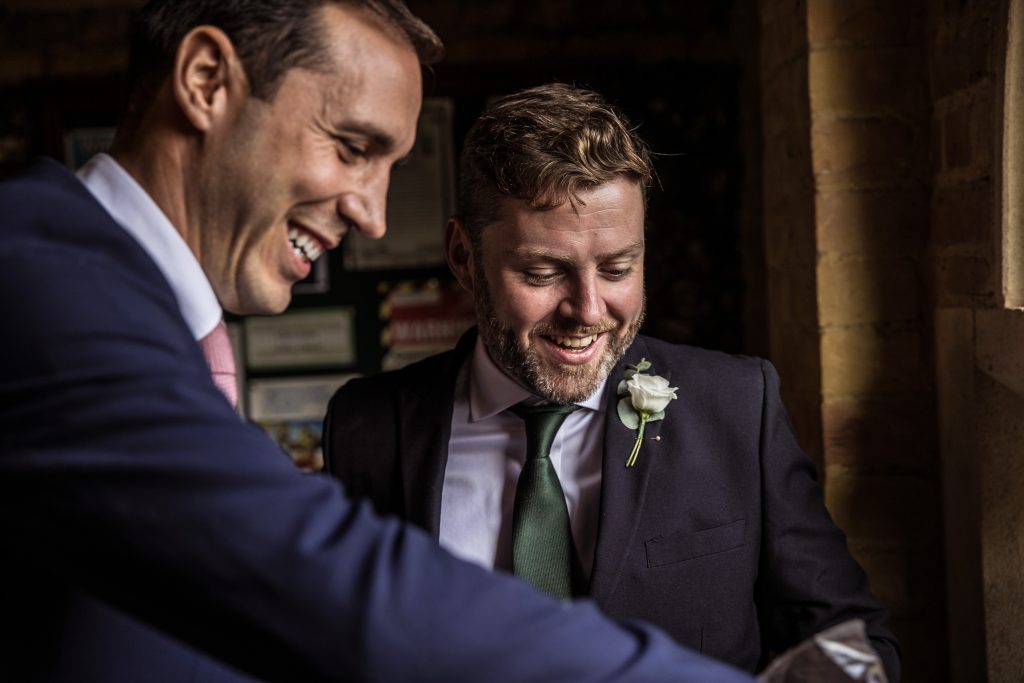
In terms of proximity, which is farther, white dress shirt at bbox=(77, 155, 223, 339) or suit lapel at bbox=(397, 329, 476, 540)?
suit lapel at bbox=(397, 329, 476, 540)

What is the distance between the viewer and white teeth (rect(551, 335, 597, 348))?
1.69 m

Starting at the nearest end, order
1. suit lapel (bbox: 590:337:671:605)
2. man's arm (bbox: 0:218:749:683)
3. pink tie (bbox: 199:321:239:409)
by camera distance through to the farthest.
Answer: man's arm (bbox: 0:218:749:683), pink tie (bbox: 199:321:239:409), suit lapel (bbox: 590:337:671:605)

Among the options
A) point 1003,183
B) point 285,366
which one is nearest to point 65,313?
point 1003,183

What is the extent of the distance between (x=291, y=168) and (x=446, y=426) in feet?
2.83

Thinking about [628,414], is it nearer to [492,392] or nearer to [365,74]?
[492,392]

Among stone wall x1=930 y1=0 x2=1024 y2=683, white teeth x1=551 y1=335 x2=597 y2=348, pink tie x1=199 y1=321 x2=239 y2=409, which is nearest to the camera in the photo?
pink tie x1=199 y1=321 x2=239 y2=409

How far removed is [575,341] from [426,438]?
341 mm

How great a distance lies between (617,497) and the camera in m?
1.63

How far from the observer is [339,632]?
0.67 metres

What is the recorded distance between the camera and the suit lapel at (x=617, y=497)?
5.20ft

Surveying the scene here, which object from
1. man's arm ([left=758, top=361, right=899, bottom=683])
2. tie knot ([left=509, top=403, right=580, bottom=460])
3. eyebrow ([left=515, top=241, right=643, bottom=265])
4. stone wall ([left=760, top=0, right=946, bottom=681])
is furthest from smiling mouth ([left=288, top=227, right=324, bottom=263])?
stone wall ([left=760, top=0, right=946, bottom=681])

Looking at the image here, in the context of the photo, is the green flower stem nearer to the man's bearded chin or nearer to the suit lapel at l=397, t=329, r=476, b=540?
the man's bearded chin

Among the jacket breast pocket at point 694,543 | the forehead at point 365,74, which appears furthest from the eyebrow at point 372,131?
the jacket breast pocket at point 694,543

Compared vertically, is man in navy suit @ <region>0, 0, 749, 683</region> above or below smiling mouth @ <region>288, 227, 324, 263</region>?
below
